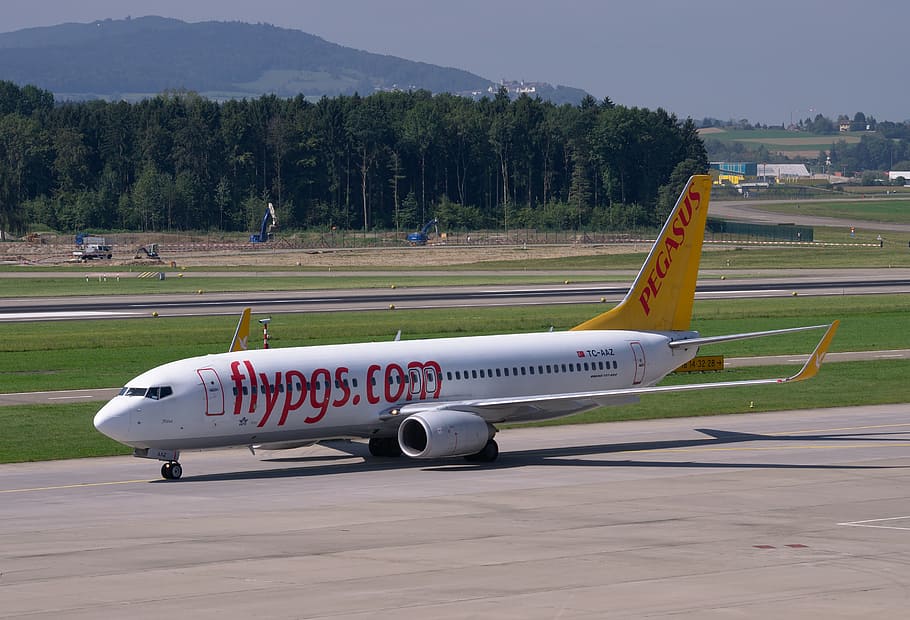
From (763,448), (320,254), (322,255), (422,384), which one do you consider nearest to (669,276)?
(763,448)

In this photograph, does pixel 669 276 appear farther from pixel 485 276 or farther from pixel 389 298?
pixel 485 276

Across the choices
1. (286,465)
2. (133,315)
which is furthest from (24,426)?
(133,315)

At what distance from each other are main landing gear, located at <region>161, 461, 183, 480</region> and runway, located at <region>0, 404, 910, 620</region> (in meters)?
0.63

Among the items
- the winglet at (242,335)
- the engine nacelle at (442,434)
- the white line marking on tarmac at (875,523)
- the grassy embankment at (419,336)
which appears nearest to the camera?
the white line marking on tarmac at (875,523)

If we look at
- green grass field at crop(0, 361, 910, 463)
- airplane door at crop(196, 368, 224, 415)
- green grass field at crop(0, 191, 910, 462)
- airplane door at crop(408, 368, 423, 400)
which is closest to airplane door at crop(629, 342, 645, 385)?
green grass field at crop(0, 361, 910, 463)

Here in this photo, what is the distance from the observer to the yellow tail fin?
49750 millimetres

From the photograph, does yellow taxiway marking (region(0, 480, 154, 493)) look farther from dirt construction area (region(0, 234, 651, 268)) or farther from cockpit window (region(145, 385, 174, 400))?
dirt construction area (region(0, 234, 651, 268))

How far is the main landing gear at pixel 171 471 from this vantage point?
40.2 m

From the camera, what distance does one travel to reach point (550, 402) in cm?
4322

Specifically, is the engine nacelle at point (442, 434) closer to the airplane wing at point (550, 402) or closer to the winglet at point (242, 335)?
the airplane wing at point (550, 402)

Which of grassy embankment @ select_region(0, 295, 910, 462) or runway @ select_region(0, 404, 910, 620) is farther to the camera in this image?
grassy embankment @ select_region(0, 295, 910, 462)

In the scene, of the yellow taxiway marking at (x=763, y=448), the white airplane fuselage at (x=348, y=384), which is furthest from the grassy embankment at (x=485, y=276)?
the yellow taxiway marking at (x=763, y=448)

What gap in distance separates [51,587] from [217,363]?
Answer: 48.5 feet

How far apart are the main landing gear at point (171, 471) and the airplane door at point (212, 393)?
224 centimetres
